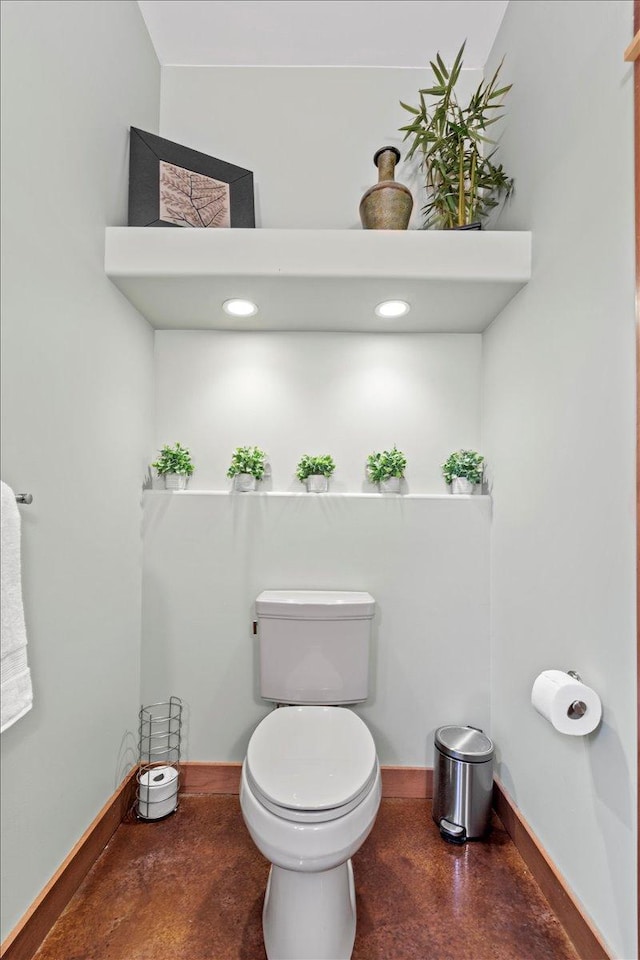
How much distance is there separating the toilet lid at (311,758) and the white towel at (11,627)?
2.04 feet

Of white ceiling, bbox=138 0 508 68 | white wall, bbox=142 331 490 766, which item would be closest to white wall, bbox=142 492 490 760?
white wall, bbox=142 331 490 766

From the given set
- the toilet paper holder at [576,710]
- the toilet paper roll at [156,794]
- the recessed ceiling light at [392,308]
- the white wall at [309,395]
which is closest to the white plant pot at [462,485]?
the white wall at [309,395]

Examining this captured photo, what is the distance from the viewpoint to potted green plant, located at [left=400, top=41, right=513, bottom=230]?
1.65 m

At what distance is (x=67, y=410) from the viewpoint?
1.34 m

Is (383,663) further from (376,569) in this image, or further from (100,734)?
(100,734)

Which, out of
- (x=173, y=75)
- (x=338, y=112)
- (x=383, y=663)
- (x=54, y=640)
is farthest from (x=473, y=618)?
(x=173, y=75)

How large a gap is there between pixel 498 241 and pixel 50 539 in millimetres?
1685

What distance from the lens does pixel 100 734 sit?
1.56 metres

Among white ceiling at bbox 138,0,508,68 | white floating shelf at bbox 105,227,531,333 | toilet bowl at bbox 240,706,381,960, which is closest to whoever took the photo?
toilet bowl at bbox 240,706,381,960

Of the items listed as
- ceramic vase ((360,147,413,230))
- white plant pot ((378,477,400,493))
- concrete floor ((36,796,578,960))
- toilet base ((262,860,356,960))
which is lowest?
concrete floor ((36,796,578,960))

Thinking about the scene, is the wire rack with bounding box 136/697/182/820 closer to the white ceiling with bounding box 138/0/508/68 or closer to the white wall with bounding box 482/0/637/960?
the white wall with bounding box 482/0/637/960

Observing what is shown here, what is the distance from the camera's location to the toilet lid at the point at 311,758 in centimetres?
117

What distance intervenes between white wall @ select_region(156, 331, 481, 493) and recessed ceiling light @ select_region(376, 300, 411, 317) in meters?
0.19

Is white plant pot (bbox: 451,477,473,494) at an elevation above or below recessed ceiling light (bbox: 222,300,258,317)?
below
